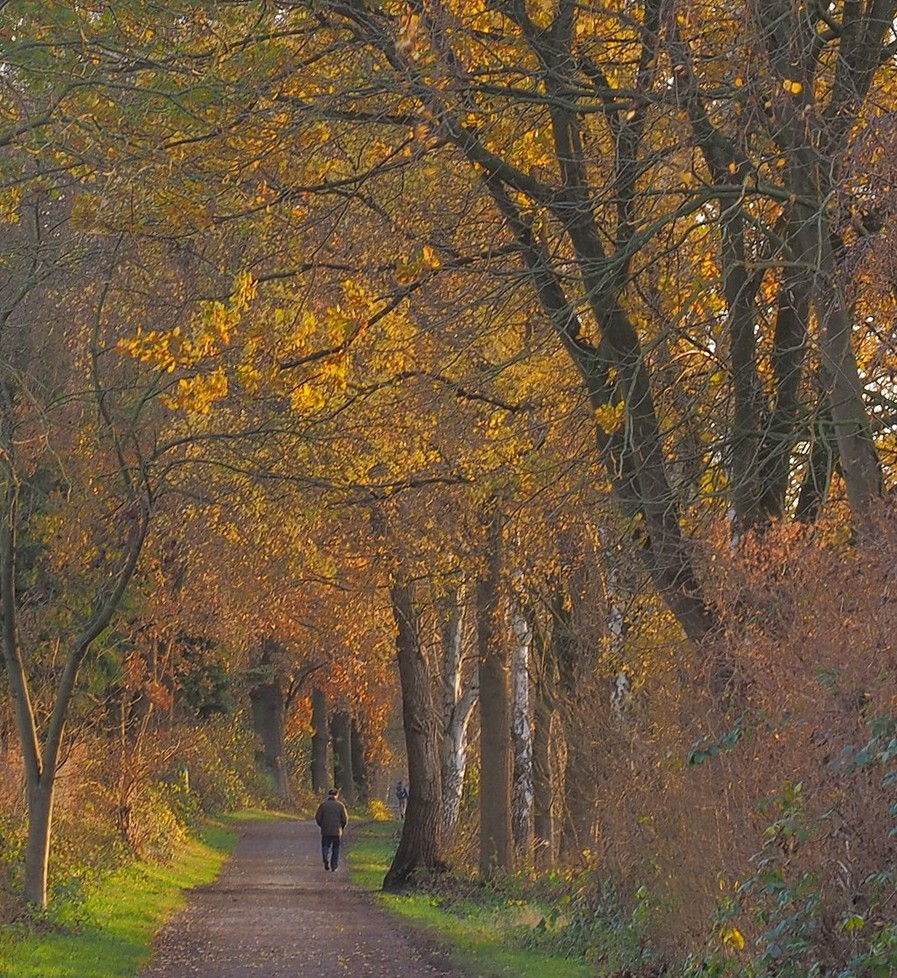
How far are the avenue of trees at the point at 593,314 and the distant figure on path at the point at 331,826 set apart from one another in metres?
12.7

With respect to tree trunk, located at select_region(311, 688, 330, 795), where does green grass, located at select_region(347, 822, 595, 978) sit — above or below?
below

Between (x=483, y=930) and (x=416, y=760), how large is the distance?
7563 millimetres

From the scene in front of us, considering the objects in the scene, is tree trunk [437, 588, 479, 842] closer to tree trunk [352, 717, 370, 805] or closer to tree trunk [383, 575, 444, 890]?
tree trunk [383, 575, 444, 890]

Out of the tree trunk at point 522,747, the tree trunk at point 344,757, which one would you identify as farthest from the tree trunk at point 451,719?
the tree trunk at point 344,757

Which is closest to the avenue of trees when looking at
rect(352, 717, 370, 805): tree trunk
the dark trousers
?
the dark trousers

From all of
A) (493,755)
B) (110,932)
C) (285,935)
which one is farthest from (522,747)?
(110,932)

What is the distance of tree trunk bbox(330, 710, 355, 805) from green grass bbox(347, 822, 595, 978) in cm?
3395

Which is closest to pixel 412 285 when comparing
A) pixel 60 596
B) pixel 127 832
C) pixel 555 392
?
pixel 555 392

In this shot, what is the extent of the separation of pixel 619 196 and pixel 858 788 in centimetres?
548

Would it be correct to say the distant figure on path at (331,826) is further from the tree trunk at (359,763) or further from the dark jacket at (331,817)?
the tree trunk at (359,763)

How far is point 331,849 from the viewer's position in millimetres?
32688

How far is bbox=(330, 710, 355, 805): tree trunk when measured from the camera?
6375cm

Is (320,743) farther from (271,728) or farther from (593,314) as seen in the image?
(593,314)

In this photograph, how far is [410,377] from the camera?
1750 cm
